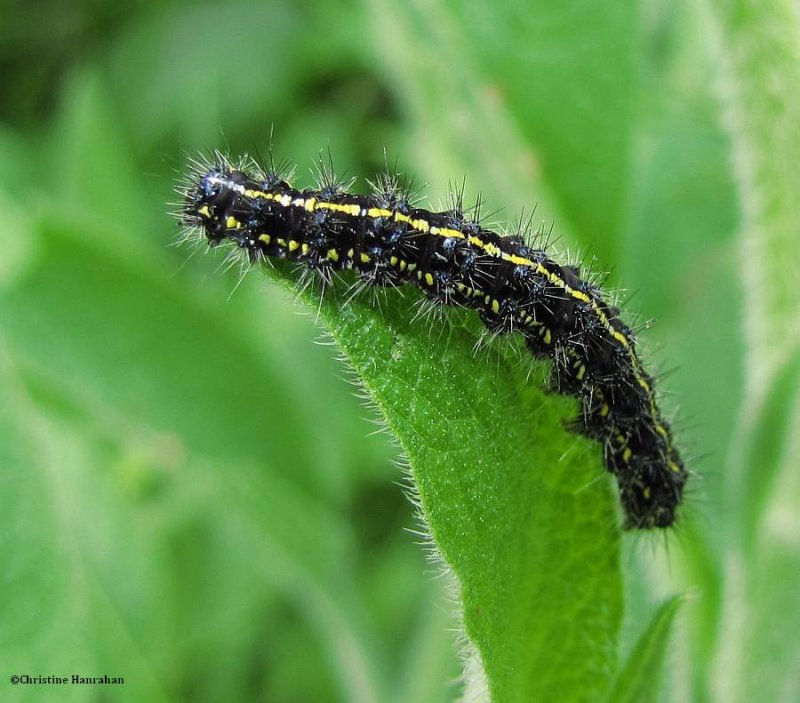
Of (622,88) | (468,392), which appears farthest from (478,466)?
(622,88)

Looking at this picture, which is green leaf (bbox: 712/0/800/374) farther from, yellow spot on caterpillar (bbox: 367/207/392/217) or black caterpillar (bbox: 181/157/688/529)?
yellow spot on caterpillar (bbox: 367/207/392/217)

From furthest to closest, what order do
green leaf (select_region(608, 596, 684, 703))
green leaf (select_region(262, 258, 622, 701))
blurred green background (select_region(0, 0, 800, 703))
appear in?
1. blurred green background (select_region(0, 0, 800, 703))
2. green leaf (select_region(608, 596, 684, 703))
3. green leaf (select_region(262, 258, 622, 701))

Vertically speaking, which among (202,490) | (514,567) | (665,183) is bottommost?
(514,567)

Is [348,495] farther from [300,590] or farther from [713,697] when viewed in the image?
[713,697]

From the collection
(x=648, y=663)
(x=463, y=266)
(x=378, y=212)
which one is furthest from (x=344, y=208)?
(x=648, y=663)

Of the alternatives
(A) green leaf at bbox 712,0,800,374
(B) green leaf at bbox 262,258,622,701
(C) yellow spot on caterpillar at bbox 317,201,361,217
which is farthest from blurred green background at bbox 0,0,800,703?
(C) yellow spot on caterpillar at bbox 317,201,361,217

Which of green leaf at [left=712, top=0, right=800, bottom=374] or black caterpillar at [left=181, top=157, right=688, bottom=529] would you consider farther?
black caterpillar at [left=181, top=157, right=688, bottom=529]
